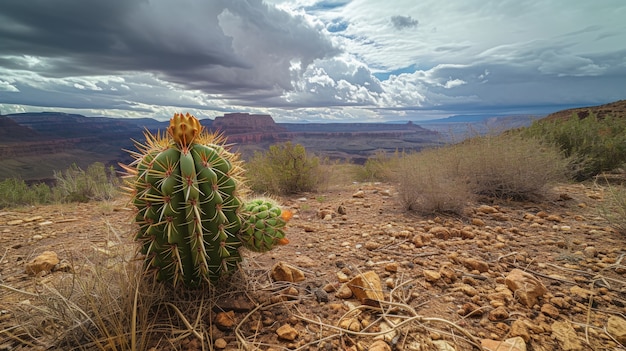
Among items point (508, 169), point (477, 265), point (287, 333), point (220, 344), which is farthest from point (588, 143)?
point (220, 344)

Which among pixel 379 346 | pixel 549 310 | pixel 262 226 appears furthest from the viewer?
pixel 262 226

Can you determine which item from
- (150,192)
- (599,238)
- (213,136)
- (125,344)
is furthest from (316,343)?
(599,238)

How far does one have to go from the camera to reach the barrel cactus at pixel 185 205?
6.92 ft

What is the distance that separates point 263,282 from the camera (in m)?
2.83

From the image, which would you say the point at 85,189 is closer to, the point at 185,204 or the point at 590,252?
the point at 185,204

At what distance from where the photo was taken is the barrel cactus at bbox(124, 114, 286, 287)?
2109 millimetres

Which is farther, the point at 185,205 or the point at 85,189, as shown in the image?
the point at 85,189

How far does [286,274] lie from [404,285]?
1056mm

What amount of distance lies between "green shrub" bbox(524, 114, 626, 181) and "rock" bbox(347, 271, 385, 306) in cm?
682

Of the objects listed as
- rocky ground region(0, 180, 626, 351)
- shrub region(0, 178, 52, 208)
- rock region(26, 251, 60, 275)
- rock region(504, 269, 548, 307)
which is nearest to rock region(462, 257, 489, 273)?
rocky ground region(0, 180, 626, 351)

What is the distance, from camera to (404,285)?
2748 mm

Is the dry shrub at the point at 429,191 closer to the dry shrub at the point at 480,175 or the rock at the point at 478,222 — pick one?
the dry shrub at the point at 480,175

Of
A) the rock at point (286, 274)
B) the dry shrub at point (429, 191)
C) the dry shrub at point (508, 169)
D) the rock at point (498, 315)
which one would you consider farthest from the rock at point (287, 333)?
the dry shrub at point (508, 169)

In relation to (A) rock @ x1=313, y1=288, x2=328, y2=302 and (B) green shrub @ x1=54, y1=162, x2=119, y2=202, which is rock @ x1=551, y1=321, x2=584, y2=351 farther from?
(B) green shrub @ x1=54, y1=162, x2=119, y2=202
